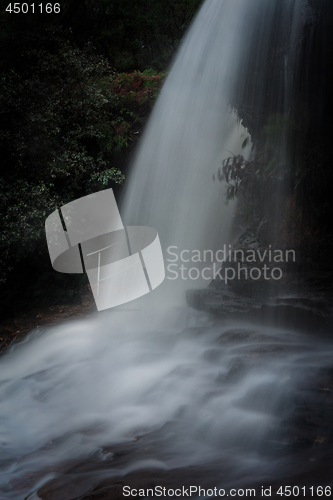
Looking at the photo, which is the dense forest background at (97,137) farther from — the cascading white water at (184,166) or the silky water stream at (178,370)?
the cascading white water at (184,166)

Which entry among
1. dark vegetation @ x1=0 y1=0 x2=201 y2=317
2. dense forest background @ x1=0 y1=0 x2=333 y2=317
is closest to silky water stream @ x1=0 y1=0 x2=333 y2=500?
dense forest background @ x1=0 y1=0 x2=333 y2=317

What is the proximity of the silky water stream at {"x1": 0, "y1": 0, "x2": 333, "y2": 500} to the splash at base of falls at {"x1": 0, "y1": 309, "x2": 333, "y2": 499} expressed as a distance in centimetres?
2

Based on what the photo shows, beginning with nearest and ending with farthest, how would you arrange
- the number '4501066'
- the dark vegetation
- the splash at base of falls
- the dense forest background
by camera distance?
the splash at base of falls → the dense forest background → the dark vegetation → the number '4501066'

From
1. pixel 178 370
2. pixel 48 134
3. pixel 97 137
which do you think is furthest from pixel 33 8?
pixel 178 370

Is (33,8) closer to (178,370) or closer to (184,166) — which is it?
(184,166)

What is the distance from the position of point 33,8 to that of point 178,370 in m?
13.5

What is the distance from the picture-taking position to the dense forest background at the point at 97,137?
6715mm

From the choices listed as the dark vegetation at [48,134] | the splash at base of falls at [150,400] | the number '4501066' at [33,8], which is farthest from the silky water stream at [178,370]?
the number '4501066' at [33,8]

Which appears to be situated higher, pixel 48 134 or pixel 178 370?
pixel 48 134

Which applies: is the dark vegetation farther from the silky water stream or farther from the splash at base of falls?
the splash at base of falls

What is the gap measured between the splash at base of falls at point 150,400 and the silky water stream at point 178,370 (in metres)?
0.02

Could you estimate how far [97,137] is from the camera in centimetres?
999

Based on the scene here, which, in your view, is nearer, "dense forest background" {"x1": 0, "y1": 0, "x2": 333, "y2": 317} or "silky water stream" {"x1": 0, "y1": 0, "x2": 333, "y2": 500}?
"silky water stream" {"x1": 0, "y1": 0, "x2": 333, "y2": 500}

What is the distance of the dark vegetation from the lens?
8023mm
